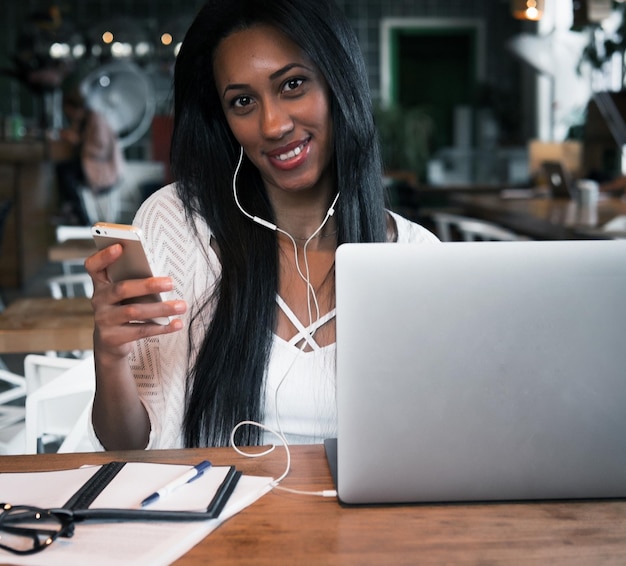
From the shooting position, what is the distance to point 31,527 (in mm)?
980

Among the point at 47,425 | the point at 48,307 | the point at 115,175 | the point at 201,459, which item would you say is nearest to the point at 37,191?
the point at 115,175

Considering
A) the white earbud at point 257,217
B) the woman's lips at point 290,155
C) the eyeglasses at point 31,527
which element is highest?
the woman's lips at point 290,155

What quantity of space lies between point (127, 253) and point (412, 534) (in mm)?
471

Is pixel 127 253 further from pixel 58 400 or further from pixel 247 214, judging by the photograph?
pixel 58 400

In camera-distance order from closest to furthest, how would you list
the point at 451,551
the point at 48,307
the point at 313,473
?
the point at 451,551 < the point at 313,473 < the point at 48,307

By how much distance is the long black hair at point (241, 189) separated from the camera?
148 centimetres

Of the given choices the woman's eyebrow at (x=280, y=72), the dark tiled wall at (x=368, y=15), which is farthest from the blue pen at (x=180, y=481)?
the dark tiled wall at (x=368, y=15)

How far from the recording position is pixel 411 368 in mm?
994

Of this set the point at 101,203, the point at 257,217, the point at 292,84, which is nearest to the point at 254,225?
the point at 257,217

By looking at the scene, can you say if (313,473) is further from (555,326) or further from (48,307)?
(48,307)

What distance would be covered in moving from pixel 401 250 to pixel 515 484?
0.30 meters

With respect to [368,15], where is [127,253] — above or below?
below

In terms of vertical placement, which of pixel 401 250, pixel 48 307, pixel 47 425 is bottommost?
pixel 47 425

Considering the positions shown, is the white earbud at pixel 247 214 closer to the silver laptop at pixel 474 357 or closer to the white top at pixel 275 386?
the white top at pixel 275 386
